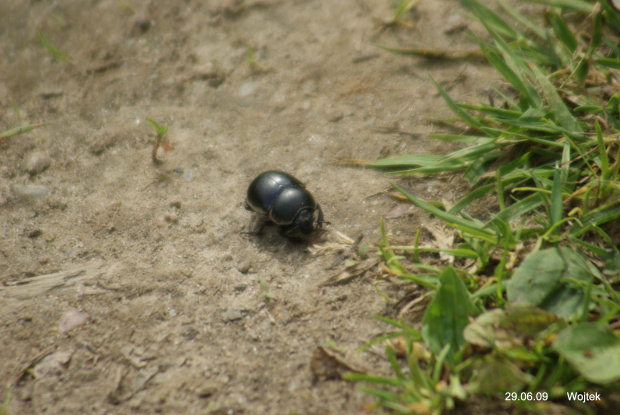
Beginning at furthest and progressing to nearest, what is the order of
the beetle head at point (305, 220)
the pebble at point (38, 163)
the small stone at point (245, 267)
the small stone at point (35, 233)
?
the pebble at point (38, 163) → the small stone at point (35, 233) → the beetle head at point (305, 220) → the small stone at point (245, 267)

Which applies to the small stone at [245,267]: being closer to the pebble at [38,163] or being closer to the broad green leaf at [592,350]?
the broad green leaf at [592,350]

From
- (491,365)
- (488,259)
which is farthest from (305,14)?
(491,365)

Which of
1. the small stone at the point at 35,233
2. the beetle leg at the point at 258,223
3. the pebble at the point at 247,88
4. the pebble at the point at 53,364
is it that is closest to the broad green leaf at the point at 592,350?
the beetle leg at the point at 258,223

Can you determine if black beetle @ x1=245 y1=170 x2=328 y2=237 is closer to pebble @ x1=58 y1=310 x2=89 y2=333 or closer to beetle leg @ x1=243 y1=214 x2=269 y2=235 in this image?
beetle leg @ x1=243 y1=214 x2=269 y2=235

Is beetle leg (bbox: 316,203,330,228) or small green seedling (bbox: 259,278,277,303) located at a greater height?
beetle leg (bbox: 316,203,330,228)

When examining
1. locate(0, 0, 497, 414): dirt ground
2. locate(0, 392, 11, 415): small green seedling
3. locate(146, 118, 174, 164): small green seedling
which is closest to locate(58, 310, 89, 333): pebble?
locate(0, 0, 497, 414): dirt ground

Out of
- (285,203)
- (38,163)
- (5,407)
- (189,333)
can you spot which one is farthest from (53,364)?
(38,163)
